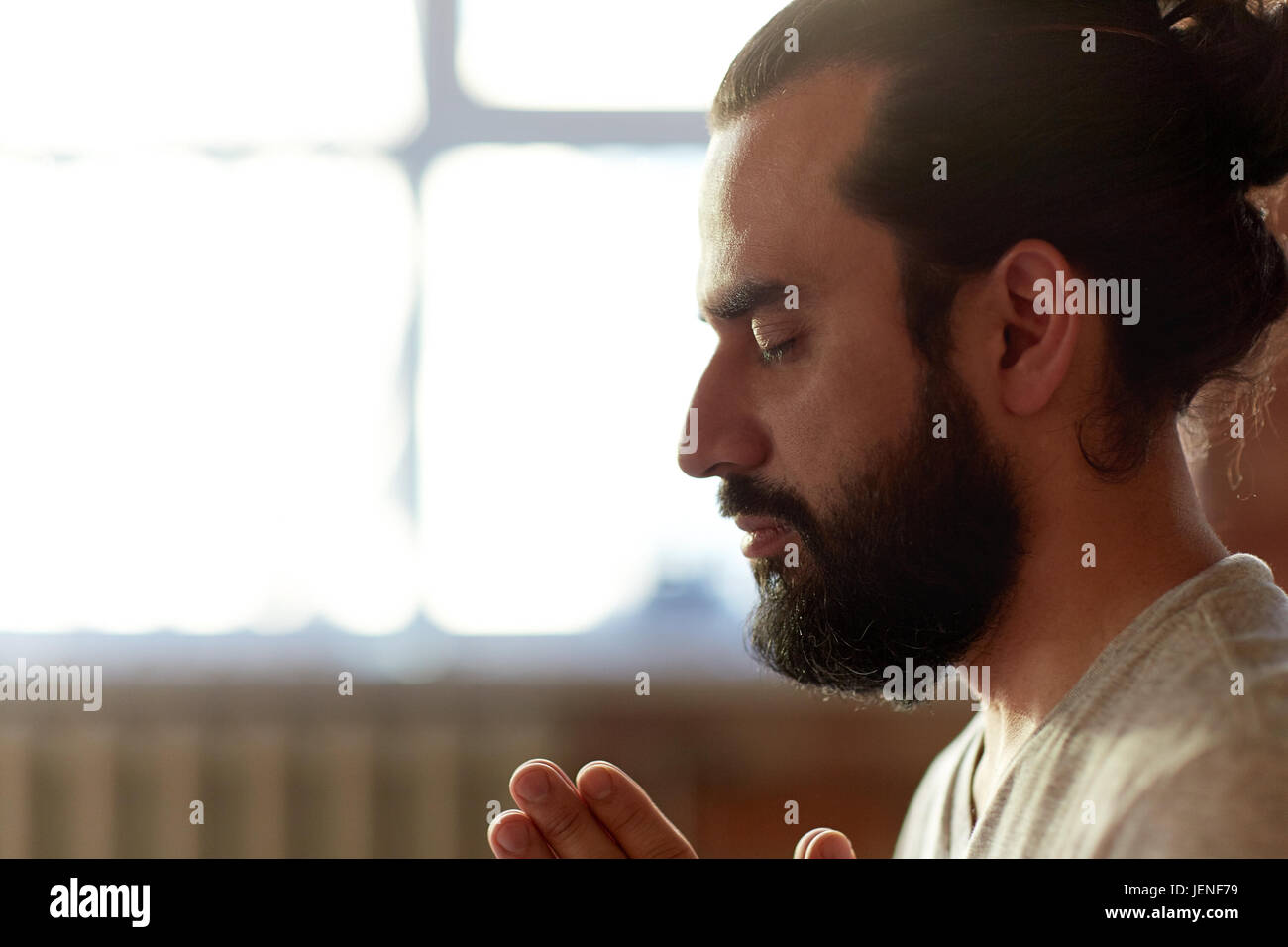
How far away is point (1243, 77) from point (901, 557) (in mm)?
475

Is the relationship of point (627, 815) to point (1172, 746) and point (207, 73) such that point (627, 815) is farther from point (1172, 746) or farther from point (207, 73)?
point (207, 73)

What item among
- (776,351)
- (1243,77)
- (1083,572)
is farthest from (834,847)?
(1243,77)

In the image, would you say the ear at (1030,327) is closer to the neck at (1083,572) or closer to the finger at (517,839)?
the neck at (1083,572)

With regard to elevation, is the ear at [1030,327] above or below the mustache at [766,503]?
above

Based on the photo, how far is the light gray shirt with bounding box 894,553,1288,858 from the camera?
62cm

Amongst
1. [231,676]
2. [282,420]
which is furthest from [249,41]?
[231,676]

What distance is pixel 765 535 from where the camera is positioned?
981 mm

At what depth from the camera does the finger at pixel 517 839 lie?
0.81 m

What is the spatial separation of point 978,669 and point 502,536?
145 cm

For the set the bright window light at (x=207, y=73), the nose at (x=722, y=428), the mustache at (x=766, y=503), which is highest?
the bright window light at (x=207, y=73)

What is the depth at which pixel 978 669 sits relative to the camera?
3.07 ft

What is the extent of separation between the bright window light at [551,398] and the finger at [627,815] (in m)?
1.44

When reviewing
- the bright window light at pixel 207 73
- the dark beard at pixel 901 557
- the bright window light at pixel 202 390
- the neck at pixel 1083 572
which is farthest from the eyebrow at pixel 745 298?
the bright window light at pixel 207 73

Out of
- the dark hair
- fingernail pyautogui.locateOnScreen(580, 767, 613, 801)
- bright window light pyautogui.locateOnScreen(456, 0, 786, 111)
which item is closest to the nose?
the dark hair
